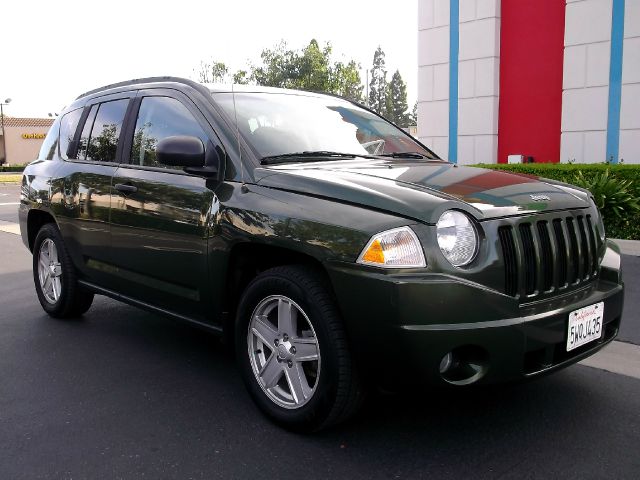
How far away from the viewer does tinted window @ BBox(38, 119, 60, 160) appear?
18.4 ft

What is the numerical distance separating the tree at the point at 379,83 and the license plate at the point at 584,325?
112 metres

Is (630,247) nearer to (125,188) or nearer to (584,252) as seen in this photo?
(584,252)

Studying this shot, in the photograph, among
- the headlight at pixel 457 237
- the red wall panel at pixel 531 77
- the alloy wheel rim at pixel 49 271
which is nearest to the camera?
the headlight at pixel 457 237

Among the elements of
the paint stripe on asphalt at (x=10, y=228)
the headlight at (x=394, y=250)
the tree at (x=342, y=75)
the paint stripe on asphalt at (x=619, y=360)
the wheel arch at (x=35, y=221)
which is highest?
the tree at (x=342, y=75)

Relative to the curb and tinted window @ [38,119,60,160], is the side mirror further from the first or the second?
the curb

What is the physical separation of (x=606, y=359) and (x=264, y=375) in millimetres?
2354

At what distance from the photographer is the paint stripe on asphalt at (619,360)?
4113 mm

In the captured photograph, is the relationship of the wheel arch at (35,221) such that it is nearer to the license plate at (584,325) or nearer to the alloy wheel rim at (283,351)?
the alloy wheel rim at (283,351)

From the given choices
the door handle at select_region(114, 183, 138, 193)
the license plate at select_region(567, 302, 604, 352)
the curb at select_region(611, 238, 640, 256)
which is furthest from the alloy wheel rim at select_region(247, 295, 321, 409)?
the curb at select_region(611, 238, 640, 256)

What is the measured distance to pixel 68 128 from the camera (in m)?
5.46

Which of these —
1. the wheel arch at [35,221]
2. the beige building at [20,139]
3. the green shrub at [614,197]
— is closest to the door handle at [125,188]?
the wheel arch at [35,221]

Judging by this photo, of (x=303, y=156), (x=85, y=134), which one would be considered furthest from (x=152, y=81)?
(x=303, y=156)

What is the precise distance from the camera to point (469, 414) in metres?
3.46

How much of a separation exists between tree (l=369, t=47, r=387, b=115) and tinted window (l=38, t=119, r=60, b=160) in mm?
109224
